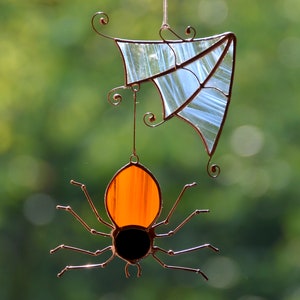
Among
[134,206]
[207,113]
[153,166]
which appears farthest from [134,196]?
[153,166]

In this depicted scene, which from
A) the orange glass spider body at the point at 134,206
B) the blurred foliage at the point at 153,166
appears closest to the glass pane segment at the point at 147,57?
the orange glass spider body at the point at 134,206

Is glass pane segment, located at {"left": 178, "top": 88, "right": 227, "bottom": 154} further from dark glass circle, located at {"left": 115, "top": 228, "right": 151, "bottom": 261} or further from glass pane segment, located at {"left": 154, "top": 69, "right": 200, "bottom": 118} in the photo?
dark glass circle, located at {"left": 115, "top": 228, "right": 151, "bottom": 261}

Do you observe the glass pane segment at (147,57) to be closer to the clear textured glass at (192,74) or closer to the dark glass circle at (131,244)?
the clear textured glass at (192,74)

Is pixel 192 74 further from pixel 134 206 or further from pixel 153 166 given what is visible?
pixel 153 166

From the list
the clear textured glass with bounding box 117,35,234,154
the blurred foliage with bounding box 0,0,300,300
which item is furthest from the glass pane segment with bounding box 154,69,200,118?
the blurred foliage with bounding box 0,0,300,300

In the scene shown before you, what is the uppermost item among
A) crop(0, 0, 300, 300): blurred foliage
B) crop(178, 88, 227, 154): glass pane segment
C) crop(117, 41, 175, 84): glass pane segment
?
crop(117, 41, 175, 84): glass pane segment

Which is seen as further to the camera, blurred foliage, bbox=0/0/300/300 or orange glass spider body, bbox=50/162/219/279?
blurred foliage, bbox=0/0/300/300
